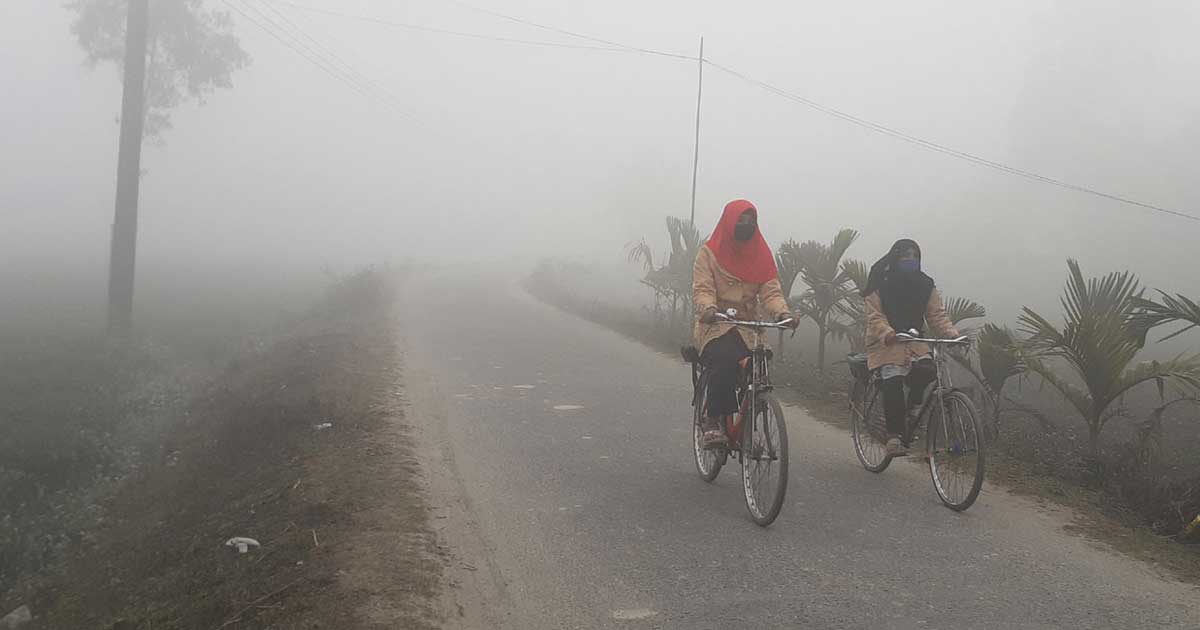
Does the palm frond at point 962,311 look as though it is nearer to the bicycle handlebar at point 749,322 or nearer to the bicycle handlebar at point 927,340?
the bicycle handlebar at point 927,340

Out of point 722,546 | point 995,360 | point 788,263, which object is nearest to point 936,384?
point 722,546

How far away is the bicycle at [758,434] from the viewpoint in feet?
16.3

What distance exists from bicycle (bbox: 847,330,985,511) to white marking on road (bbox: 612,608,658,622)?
95.2 inches

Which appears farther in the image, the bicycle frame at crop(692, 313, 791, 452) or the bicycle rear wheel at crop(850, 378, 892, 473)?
the bicycle rear wheel at crop(850, 378, 892, 473)

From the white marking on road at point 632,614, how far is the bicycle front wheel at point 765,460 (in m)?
1.28

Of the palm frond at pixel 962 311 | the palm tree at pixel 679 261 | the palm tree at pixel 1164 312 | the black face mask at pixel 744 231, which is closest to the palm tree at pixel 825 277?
the palm frond at pixel 962 311

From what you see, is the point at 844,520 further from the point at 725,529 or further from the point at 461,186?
the point at 461,186

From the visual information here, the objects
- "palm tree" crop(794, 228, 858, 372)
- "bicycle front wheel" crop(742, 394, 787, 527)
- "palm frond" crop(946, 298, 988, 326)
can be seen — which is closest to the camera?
"bicycle front wheel" crop(742, 394, 787, 527)

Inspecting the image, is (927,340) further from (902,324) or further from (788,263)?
(788,263)

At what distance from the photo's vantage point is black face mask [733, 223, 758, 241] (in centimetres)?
552

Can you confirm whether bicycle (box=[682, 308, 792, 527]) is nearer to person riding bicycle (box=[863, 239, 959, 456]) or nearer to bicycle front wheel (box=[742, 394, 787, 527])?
bicycle front wheel (box=[742, 394, 787, 527])

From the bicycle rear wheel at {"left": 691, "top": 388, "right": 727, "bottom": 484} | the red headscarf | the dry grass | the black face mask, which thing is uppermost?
the black face mask

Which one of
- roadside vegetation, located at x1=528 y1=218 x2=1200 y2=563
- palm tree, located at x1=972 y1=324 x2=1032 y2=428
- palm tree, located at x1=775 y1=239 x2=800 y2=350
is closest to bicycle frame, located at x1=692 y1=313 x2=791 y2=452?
roadside vegetation, located at x1=528 y1=218 x2=1200 y2=563

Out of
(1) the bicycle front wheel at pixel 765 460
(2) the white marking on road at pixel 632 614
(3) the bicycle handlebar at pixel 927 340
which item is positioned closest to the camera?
(2) the white marking on road at pixel 632 614
